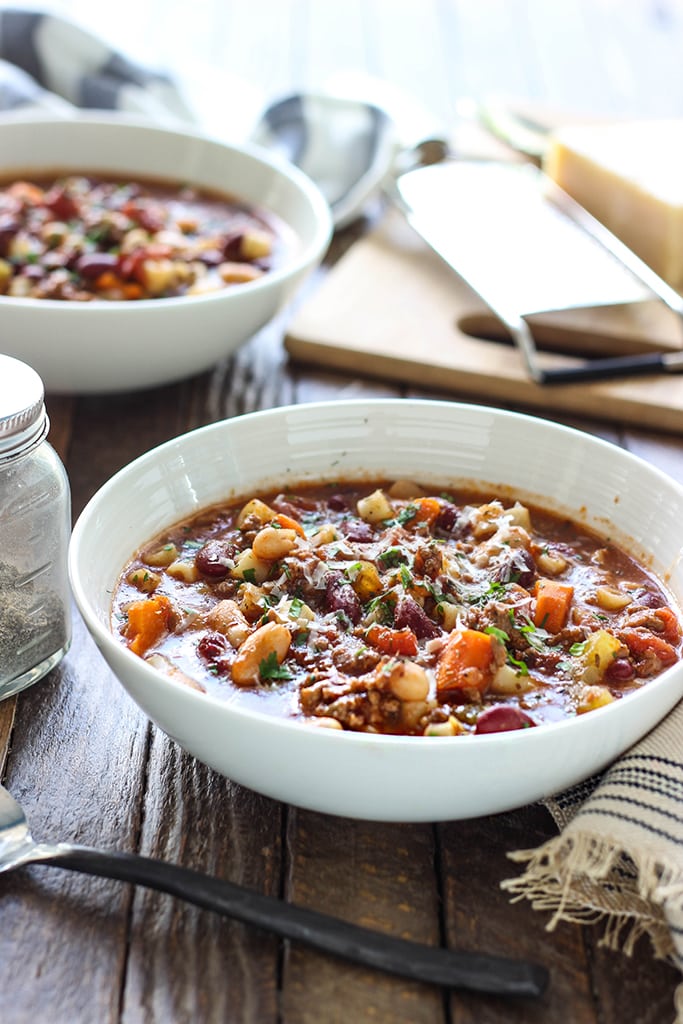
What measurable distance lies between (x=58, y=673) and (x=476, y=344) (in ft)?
6.77

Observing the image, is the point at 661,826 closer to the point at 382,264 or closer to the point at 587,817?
the point at 587,817

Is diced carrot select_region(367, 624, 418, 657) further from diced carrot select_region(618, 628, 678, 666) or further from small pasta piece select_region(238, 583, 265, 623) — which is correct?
diced carrot select_region(618, 628, 678, 666)

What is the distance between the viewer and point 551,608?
108 inches

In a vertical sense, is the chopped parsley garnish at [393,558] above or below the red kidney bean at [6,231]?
above

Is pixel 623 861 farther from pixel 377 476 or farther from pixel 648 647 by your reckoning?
pixel 377 476

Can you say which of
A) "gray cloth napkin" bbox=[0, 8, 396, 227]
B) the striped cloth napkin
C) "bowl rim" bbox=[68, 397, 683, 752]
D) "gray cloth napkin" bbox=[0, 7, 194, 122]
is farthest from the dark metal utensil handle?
"gray cloth napkin" bbox=[0, 7, 194, 122]

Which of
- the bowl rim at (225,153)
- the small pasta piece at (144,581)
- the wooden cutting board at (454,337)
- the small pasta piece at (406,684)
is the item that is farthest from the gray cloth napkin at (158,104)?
the small pasta piece at (406,684)

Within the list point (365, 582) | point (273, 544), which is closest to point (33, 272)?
point (273, 544)

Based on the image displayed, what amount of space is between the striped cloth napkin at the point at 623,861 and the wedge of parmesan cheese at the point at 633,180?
2.83m

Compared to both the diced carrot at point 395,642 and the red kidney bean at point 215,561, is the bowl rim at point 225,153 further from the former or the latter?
the diced carrot at point 395,642

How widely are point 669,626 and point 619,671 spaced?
0.24 metres

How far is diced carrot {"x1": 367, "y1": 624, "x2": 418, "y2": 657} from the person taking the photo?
2580mm

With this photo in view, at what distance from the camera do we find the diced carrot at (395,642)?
2.58 metres

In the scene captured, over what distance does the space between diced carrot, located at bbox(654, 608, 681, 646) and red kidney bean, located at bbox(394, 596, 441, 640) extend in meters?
0.49
